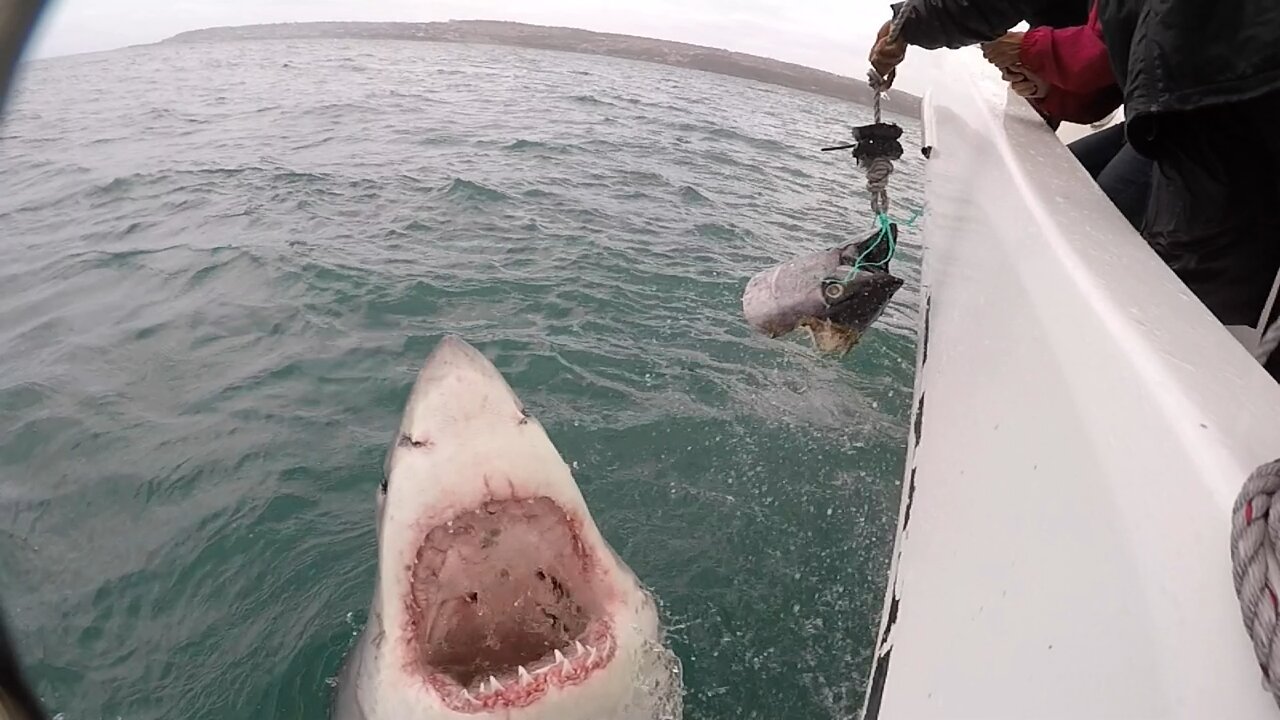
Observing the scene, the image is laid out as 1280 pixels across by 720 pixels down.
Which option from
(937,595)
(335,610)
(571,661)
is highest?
(937,595)

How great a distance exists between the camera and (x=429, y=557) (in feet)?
4.87

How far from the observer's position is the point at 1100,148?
2994mm

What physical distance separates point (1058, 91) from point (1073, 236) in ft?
4.67

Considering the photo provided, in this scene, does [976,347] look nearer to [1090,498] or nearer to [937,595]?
[937,595]

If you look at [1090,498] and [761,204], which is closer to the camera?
[1090,498]

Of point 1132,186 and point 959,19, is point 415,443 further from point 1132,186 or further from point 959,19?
point 1132,186

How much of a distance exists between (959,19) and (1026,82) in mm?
804

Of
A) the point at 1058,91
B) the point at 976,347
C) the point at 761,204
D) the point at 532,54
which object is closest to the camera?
the point at 976,347

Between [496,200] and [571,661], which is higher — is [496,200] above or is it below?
below

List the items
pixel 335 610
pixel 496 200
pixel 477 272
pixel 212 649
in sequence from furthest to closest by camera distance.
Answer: pixel 496 200 → pixel 477 272 → pixel 335 610 → pixel 212 649

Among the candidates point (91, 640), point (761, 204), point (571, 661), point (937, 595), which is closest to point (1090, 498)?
point (937, 595)

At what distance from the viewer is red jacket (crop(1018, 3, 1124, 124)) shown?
261cm

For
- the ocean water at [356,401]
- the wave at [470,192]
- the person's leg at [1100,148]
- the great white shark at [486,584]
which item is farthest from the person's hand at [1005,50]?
the wave at [470,192]

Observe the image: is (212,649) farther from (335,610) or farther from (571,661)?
(571,661)
